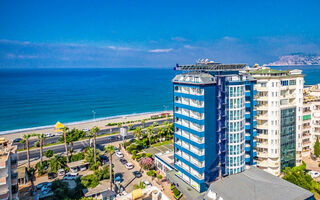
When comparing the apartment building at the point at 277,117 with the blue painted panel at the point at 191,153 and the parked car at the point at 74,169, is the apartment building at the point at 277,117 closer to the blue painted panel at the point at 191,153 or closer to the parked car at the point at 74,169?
the blue painted panel at the point at 191,153

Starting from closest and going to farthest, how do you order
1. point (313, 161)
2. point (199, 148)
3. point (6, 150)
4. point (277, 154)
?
point (6, 150) → point (199, 148) → point (277, 154) → point (313, 161)

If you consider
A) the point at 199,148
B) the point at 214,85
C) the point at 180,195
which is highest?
the point at 214,85

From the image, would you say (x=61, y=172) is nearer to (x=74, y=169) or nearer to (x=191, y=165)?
(x=74, y=169)

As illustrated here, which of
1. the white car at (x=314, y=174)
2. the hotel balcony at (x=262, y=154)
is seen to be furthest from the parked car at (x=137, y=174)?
the white car at (x=314, y=174)

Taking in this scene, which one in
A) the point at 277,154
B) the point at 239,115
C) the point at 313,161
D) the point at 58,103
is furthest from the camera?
the point at 58,103

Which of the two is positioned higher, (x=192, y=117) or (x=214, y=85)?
(x=214, y=85)

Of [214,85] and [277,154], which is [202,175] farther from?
[277,154]

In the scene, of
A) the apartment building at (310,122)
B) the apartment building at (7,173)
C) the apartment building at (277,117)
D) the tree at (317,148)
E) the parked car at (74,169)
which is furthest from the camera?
the apartment building at (310,122)

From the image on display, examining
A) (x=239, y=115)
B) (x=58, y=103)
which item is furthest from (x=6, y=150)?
(x=58, y=103)
